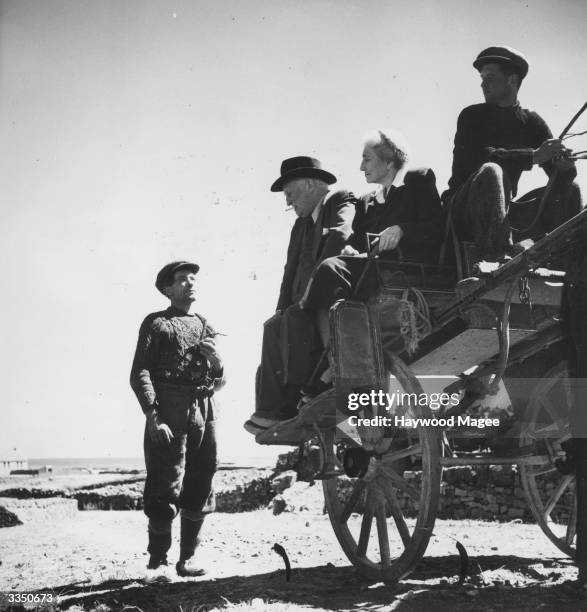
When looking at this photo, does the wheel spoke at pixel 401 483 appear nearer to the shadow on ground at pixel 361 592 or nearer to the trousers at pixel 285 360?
the shadow on ground at pixel 361 592

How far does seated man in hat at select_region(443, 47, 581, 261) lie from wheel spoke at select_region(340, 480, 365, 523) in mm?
1746

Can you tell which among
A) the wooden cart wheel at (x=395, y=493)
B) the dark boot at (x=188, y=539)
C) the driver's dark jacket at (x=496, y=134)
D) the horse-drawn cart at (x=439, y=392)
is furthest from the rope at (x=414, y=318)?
the dark boot at (x=188, y=539)

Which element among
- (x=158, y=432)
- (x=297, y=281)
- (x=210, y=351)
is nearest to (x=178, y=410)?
(x=158, y=432)

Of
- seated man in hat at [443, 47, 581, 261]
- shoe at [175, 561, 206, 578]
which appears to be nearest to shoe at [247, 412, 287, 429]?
shoe at [175, 561, 206, 578]

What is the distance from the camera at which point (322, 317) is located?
432 cm

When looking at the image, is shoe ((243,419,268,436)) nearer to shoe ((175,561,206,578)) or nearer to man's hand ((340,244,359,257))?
shoe ((175,561,206,578))

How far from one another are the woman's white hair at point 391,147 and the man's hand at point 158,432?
2.39 metres

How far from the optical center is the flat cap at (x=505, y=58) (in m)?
4.03

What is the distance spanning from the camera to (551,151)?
363cm

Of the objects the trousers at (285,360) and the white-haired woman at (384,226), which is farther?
the trousers at (285,360)

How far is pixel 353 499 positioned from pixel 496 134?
100 inches

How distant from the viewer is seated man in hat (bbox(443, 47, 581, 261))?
11.9 feet

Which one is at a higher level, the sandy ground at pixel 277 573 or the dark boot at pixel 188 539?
the dark boot at pixel 188 539

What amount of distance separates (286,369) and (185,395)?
0.89 metres
